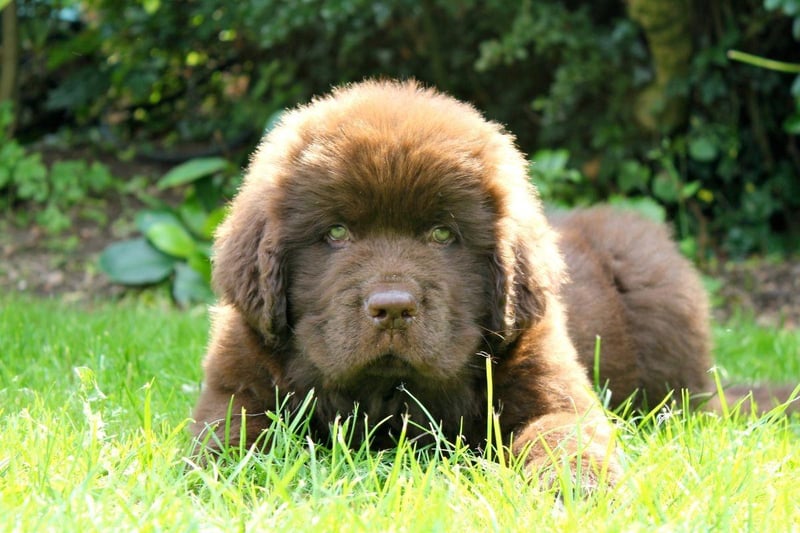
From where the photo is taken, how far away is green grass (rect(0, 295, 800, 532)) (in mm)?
2244

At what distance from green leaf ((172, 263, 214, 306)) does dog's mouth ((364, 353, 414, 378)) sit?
3843 millimetres

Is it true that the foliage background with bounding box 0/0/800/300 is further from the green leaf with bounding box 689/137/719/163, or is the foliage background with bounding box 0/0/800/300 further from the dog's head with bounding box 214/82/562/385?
the dog's head with bounding box 214/82/562/385

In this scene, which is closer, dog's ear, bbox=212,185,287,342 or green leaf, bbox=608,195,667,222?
dog's ear, bbox=212,185,287,342

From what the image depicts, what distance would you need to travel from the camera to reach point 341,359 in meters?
2.81

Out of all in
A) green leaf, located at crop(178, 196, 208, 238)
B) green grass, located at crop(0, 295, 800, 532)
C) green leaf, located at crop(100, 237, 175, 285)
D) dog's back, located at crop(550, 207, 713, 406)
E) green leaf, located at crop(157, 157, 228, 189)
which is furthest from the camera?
green leaf, located at crop(178, 196, 208, 238)

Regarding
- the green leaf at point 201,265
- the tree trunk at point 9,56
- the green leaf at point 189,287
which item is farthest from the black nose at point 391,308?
the tree trunk at point 9,56

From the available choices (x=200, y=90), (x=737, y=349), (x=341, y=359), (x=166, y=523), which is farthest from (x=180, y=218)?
→ (x=166, y=523)

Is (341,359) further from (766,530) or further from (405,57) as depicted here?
(405,57)

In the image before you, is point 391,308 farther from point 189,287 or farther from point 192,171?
point 192,171

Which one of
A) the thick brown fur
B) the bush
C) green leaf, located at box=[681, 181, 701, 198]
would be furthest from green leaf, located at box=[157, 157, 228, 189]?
the thick brown fur

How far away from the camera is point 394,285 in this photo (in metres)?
2.76

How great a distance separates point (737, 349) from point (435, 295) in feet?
10.0

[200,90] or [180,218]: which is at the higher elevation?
[200,90]

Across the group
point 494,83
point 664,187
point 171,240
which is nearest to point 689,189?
point 664,187
